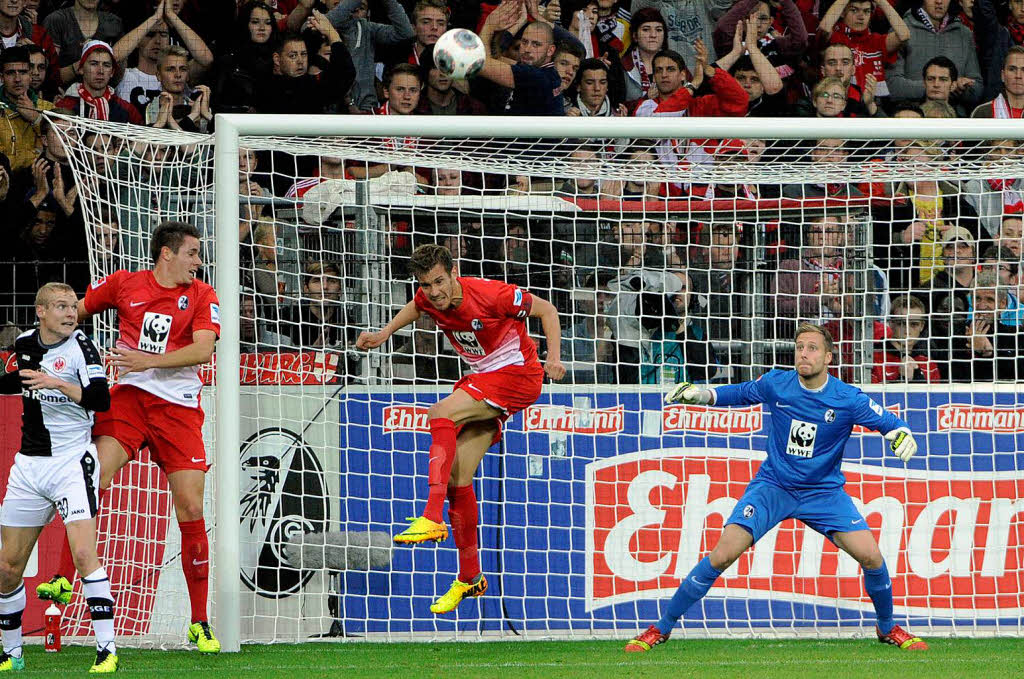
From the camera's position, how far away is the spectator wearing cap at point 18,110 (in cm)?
884

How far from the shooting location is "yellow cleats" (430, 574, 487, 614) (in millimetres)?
6230

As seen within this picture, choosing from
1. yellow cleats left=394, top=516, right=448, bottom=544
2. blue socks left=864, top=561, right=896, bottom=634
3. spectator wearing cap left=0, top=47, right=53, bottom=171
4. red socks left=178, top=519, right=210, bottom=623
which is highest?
spectator wearing cap left=0, top=47, right=53, bottom=171

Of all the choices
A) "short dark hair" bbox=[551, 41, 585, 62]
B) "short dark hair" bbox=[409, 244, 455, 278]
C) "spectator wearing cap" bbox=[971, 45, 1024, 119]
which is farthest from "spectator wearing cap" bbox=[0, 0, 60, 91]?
"spectator wearing cap" bbox=[971, 45, 1024, 119]

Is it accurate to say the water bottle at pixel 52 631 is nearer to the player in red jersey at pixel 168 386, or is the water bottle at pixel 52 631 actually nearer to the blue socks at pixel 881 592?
the player in red jersey at pixel 168 386

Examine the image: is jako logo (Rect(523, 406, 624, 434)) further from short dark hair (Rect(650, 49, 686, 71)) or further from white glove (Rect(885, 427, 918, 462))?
short dark hair (Rect(650, 49, 686, 71))

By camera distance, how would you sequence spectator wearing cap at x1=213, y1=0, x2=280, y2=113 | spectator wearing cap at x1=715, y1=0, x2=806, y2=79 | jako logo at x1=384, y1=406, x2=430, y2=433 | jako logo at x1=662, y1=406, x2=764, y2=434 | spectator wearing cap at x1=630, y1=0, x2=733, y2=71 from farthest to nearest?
spectator wearing cap at x1=630, y1=0, x2=733, y2=71, spectator wearing cap at x1=715, y1=0, x2=806, y2=79, spectator wearing cap at x1=213, y1=0, x2=280, y2=113, jako logo at x1=662, y1=406, x2=764, y2=434, jako logo at x1=384, y1=406, x2=430, y2=433

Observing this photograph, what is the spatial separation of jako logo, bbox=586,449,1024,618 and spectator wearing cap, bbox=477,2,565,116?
346cm

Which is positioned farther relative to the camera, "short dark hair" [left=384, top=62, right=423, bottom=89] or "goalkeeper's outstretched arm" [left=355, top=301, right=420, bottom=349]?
"short dark hair" [left=384, top=62, right=423, bottom=89]

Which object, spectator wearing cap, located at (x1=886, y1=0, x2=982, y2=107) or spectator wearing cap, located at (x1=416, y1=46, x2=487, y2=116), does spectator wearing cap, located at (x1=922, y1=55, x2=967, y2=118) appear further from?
spectator wearing cap, located at (x1=416, y1=46, x2=487, y2=116)

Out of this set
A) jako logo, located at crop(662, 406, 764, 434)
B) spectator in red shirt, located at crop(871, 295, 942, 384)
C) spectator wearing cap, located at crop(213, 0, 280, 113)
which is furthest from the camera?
spectator wearing cap, located at crop(213, 0, 280, 113)

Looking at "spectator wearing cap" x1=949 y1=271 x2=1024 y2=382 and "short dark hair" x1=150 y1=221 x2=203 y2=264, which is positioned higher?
"short dark hair" x1=150 y1=221 x2=203 y2=264

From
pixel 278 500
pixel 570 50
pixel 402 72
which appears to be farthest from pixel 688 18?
pixel 278 500

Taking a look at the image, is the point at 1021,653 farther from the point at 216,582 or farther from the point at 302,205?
the point at 302,205

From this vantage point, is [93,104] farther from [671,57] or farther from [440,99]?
[671,57]
